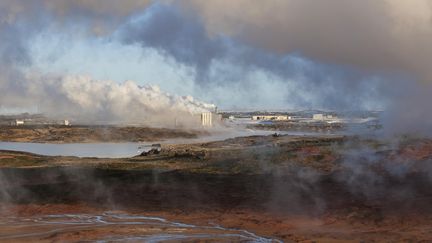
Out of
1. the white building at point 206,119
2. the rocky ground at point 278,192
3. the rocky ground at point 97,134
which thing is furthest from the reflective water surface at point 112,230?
the white building at point 206,119

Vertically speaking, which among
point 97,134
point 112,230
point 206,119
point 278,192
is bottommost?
point 112,230

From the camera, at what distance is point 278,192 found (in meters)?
25.4

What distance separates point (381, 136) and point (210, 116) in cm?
5798

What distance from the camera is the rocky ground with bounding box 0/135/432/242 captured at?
19.7m

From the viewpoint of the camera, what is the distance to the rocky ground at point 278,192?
19719mm

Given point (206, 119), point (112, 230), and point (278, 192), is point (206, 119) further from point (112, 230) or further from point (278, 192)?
point (112, 230)

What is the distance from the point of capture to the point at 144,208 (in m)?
24.2

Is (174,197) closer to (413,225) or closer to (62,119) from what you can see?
(413,225)

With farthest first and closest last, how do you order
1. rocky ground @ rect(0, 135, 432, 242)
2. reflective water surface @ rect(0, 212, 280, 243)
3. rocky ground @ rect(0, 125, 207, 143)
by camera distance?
rocky ground @ rect(0, 125, 207, 143) → rocky ground @ rect(0, 135, 432, 242) → reflective water surface @ rect(0, 212, 280, 243)

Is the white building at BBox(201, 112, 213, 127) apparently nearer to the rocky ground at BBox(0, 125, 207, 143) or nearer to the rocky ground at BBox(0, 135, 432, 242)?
the rocky ground at BBox(0, 125, 207, 143)

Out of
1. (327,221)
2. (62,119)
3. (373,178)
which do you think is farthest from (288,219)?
(62,119)

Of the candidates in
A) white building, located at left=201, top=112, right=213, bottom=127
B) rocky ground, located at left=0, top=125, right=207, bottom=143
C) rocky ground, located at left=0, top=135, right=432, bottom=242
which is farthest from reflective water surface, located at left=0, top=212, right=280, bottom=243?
white building, located at left=201, top=112, right=213, bottom=127

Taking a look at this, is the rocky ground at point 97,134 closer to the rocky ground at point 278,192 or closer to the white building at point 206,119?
the white building at point 206,119

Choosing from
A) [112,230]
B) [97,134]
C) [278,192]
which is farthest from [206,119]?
[112,230]
